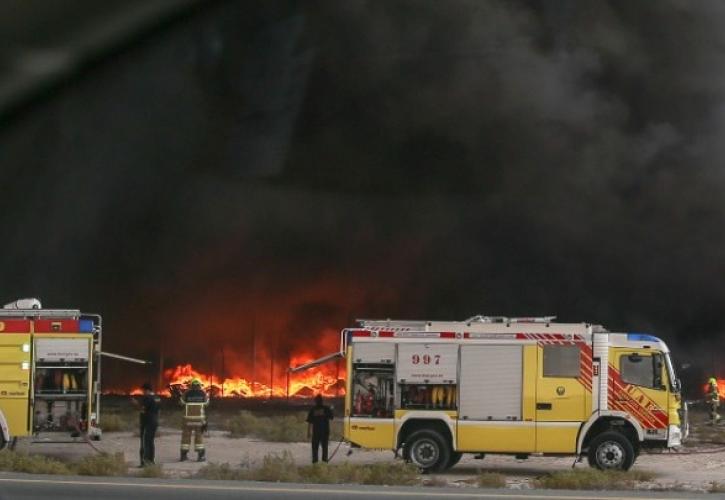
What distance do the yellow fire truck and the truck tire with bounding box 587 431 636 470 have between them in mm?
13

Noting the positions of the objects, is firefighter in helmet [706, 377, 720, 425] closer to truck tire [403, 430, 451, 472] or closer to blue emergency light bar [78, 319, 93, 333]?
truck tire [403, 430, 451, 472]

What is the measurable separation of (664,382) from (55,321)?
8.72 m

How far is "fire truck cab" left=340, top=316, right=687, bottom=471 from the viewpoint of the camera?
1473cm

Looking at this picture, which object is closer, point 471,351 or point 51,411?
point 471,351

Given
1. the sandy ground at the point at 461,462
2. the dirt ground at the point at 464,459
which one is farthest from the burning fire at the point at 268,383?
the sandy ground at the point at 461,462

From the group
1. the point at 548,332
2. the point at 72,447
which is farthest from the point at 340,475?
the point at 72,447

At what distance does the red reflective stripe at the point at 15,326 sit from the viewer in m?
16.4

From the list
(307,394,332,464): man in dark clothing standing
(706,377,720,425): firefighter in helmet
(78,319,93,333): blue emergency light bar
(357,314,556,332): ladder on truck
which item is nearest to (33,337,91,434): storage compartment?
(78,319,93,333): blue emergency light bar

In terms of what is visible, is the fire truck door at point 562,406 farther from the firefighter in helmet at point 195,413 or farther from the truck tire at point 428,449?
the firefighter in helmet at point 195,413

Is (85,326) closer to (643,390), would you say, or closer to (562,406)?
(562,406)

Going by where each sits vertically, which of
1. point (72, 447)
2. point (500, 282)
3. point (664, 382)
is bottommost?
point (72, 447)

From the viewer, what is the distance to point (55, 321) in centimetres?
1648

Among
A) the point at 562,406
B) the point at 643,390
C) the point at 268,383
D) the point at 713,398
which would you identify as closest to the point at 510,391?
the point at 562,406

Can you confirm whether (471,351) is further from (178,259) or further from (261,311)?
(178,259)
